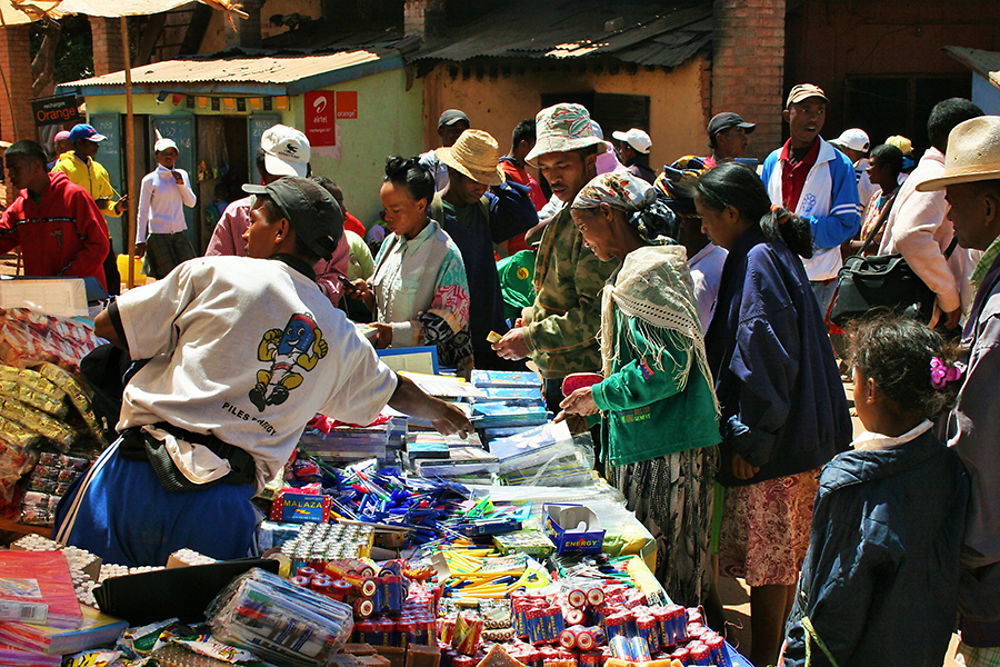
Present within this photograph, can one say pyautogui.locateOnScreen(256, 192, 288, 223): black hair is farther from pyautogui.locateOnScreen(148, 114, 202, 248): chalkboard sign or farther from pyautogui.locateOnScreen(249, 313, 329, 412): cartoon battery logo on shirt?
pyautogui.locateOnScreen(148, 114, 202, 248): chalkboard sign

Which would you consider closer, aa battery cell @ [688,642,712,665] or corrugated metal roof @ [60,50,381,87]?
aa battery cell @ [688,642,712,665]

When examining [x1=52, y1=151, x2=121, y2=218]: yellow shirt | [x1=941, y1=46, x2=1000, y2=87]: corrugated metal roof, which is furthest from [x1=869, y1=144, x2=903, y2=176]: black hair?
[x1=52, y1=151, x2=121, y2=218]: yellow shirt

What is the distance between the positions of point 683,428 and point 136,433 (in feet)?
6.19

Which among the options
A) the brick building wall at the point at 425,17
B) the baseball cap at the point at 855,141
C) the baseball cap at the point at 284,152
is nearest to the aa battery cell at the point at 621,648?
the baseball cap at the point at 284,152

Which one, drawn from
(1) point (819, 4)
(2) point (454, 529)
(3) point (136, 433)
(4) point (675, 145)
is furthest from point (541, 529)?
(1) point (819, 4)

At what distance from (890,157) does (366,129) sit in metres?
7.72

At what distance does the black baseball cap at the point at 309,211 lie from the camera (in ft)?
9.48

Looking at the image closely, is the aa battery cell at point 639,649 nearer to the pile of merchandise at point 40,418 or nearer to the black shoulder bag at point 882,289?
the pile of merchandise at point 40,418

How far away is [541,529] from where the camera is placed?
347cm

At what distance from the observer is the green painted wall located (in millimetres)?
13156

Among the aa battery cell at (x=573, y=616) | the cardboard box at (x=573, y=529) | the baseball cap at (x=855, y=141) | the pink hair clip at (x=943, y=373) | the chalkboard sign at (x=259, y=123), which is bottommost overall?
the aa battery cell at (x=573, y=616)

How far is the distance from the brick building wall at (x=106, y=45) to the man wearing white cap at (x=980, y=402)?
684 inches

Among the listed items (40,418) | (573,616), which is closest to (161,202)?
(40,418)

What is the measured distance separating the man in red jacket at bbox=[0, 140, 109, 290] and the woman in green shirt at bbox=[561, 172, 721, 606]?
462 centimetres
